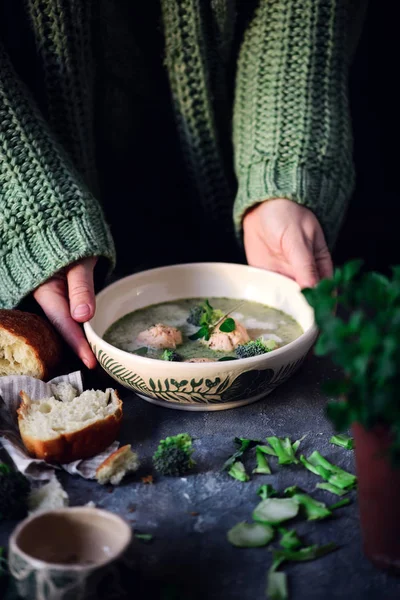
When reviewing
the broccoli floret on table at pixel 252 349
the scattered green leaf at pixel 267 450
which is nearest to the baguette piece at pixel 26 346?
→ the broccoli floret on table at pixel 252 349

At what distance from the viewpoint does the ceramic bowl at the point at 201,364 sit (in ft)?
4.92

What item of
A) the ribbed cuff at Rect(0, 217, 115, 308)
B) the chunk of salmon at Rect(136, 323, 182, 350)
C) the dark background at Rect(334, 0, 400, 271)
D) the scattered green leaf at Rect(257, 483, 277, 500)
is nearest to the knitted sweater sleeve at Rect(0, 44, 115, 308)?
the ribbed cuff at Rect(0, 217, 115, 308)

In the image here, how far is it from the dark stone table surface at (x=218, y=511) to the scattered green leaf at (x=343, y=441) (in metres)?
0.01

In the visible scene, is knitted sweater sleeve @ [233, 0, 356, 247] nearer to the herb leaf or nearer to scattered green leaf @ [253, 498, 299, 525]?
the herb leaf

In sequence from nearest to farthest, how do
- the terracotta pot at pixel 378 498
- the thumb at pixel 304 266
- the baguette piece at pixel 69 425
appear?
1. the terracotta pot at pixel 378 498
2. the baguette piece at pixel 69 425
3. the thumb at pixel 304 266

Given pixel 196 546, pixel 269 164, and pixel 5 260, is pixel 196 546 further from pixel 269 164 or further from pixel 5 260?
pixel 269 164

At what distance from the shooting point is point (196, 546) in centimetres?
122

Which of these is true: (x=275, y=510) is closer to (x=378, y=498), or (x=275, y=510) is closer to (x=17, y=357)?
(x=378, y=498)

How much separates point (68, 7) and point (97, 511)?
1507 mm

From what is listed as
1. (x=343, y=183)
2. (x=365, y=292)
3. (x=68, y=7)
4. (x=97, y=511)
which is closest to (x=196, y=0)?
(x=68, y=7)

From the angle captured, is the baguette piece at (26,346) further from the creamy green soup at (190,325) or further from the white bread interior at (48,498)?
the white bread interior at (48,498)

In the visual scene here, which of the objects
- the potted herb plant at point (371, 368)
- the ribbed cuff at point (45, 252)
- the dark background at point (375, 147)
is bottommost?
the dark background at point (375, 147)

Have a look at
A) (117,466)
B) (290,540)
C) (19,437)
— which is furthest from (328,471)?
(19,437)

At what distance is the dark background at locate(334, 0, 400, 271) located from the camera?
2.88 meters
